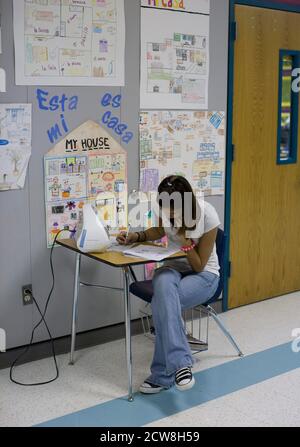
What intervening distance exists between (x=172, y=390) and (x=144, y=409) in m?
0.25

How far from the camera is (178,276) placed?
3240 mm

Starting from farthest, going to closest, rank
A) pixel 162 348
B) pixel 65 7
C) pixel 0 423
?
pixel 65 7, pixel 162 348, pixel 0 423

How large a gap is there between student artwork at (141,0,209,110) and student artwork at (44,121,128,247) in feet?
1.31

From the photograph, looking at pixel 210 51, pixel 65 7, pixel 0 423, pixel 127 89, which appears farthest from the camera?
pixel 210 51

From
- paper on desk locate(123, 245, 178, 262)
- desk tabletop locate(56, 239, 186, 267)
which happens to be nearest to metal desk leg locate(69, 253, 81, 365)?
desk tabletop locate(56, 239, 186, 267)

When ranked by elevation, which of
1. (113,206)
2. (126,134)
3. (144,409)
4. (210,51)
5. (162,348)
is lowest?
(144,409)

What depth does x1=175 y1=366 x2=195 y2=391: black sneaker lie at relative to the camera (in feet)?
9.70

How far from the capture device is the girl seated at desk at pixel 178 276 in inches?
119

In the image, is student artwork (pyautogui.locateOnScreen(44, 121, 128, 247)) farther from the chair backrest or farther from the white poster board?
the white poster board

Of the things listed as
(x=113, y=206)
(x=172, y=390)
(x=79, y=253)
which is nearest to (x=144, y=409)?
(x=172, y=390)

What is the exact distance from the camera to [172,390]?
10.3 feet

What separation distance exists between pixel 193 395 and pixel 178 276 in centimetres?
61

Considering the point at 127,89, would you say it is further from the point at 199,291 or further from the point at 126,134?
the point at 199,291

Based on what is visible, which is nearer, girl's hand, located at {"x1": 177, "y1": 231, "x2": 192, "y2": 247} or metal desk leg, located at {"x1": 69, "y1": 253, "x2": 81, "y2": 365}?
girl's hand, located at {"x1": 177, "y1": 231, "x2": 192, "y2": 247}
